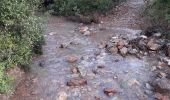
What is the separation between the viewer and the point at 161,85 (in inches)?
325

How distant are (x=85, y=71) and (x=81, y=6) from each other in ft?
19.1

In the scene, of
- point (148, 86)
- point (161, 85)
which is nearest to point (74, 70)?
point (148, 86)

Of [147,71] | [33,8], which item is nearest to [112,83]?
[147,71]

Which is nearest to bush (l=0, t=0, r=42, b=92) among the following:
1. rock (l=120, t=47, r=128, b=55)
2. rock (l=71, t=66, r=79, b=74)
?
rock (l=71, t=66, r=79, b=74)

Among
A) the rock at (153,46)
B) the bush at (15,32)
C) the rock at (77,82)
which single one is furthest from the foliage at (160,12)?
the bush at (15,32)

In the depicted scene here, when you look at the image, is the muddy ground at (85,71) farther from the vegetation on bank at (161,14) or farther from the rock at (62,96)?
the vegetation on bank at (161,14)

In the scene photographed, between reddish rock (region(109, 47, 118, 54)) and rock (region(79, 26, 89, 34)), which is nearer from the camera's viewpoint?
reddish rock (region(109, 47, 118, 54))

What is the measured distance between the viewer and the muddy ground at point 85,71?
323 inches

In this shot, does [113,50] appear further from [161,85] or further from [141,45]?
[161,85]

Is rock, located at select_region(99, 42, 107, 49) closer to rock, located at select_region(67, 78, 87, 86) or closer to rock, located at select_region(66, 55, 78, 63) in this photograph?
rock, located at select_region(66, 55, 78, 63)

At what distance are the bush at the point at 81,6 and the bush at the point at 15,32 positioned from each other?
5.43 metres

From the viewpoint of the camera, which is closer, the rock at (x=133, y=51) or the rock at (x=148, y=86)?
the rock at (x=148, y=86)

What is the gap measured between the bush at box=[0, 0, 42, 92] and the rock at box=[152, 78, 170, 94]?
11.3ft

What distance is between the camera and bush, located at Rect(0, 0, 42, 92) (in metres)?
8.12
